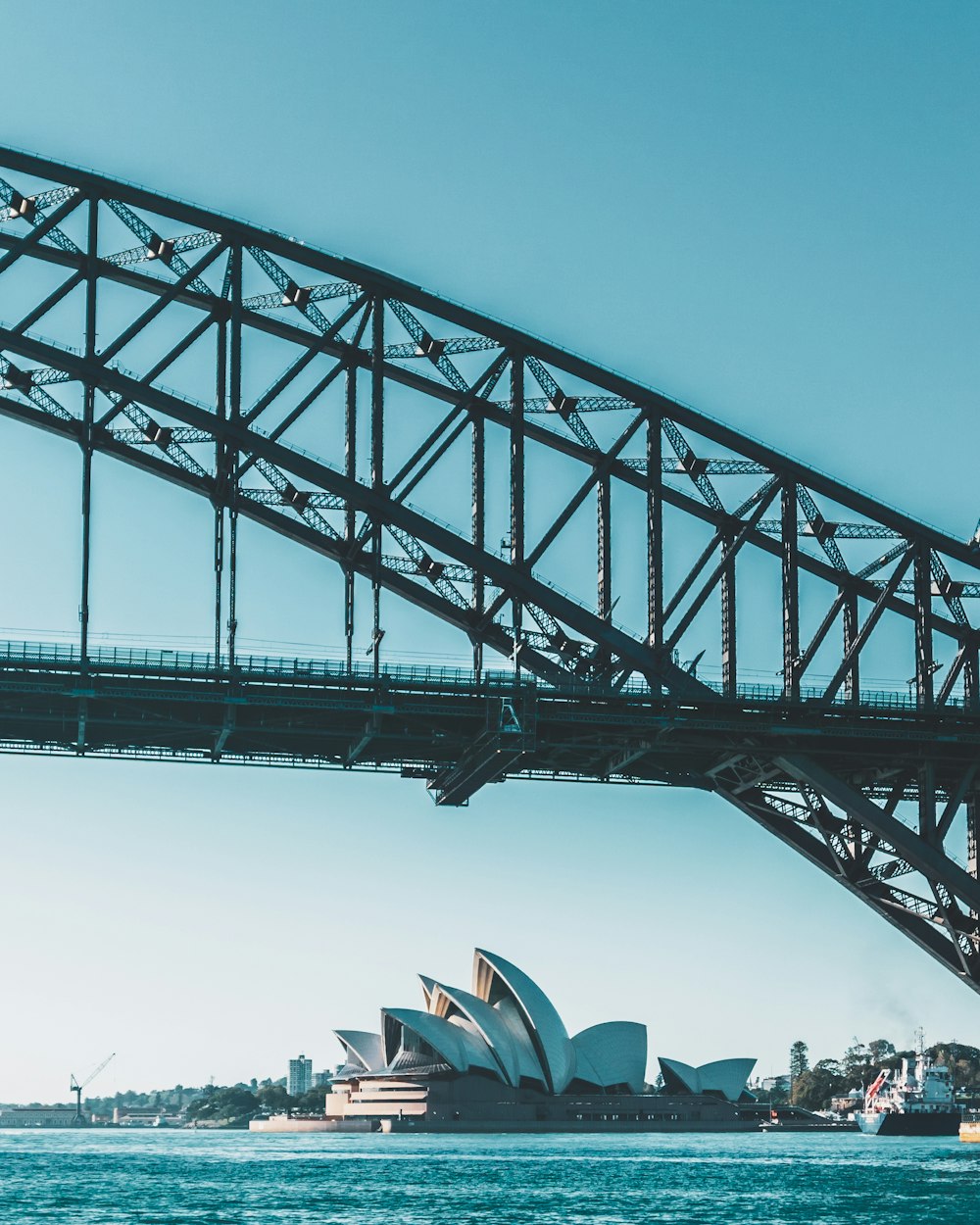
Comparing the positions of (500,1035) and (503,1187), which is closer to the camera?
(503,1187)

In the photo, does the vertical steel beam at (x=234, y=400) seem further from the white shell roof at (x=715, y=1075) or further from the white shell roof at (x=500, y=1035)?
the white shell roof at (x=715, y=1075)

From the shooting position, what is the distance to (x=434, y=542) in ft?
230

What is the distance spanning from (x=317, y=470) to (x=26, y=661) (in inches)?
490

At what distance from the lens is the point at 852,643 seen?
74.4 metres

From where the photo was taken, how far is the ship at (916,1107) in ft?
477

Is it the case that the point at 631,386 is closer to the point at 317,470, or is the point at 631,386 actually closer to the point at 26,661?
the point at 317,470

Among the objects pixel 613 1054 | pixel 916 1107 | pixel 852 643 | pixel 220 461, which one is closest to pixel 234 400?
pixel 220 461

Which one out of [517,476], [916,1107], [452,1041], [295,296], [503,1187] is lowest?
[503,1187]

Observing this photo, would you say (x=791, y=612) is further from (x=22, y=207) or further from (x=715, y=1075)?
(x=715, y=1075)

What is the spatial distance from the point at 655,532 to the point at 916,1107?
3456 inches

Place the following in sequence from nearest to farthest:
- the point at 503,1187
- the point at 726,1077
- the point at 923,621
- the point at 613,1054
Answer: the point at 503,1187, the point at 923,621, the point at 613,1054, the point at 726,1077

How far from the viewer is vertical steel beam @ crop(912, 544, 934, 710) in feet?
247

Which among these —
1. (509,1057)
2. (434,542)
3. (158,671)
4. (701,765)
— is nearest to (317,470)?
(434,542)

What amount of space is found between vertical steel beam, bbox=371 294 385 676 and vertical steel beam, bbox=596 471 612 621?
8.09 metres
